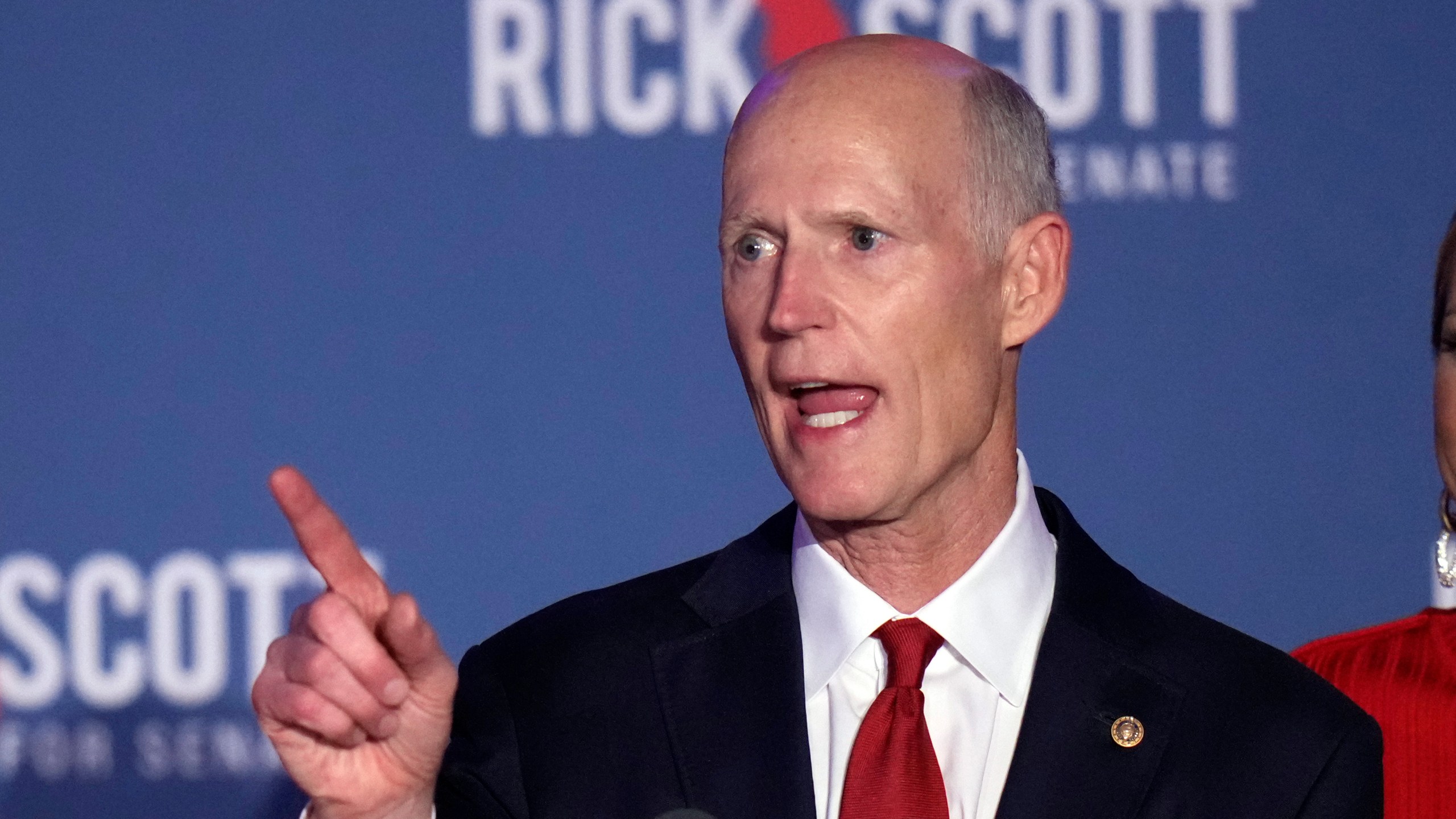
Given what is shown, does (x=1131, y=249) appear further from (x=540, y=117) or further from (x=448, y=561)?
(x=448, y=561)

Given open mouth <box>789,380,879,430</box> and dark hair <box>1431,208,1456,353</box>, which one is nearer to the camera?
open mouth <box>789,380,879,430</box>

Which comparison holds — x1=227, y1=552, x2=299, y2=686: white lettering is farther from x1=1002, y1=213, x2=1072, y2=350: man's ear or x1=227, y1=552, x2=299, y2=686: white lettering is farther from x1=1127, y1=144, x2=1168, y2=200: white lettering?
x1=1127, y1=144, x2=1168, y2=200: white lettering

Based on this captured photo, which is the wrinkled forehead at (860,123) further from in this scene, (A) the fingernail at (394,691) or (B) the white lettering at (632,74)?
(B) the white lettering at (632,74)

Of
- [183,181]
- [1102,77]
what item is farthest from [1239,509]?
[183,181]

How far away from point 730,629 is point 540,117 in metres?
1.14

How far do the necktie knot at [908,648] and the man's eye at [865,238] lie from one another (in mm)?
378

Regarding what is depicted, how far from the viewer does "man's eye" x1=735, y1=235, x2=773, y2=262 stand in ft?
5.71

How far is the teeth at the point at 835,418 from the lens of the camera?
1720 mm

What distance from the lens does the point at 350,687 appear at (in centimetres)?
135

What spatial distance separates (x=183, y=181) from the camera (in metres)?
2.62

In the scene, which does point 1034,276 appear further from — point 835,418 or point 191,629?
point 191,629

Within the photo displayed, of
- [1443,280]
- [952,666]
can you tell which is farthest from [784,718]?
[1443,280]

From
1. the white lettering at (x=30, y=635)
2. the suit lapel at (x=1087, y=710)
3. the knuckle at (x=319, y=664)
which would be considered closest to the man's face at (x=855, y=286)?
the suit lapel at (x=1087, y=710)

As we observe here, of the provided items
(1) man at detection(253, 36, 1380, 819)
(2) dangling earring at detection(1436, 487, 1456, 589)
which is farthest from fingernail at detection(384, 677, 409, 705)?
(2) dangling earring at detection(1436, 487, 1456, 589)
